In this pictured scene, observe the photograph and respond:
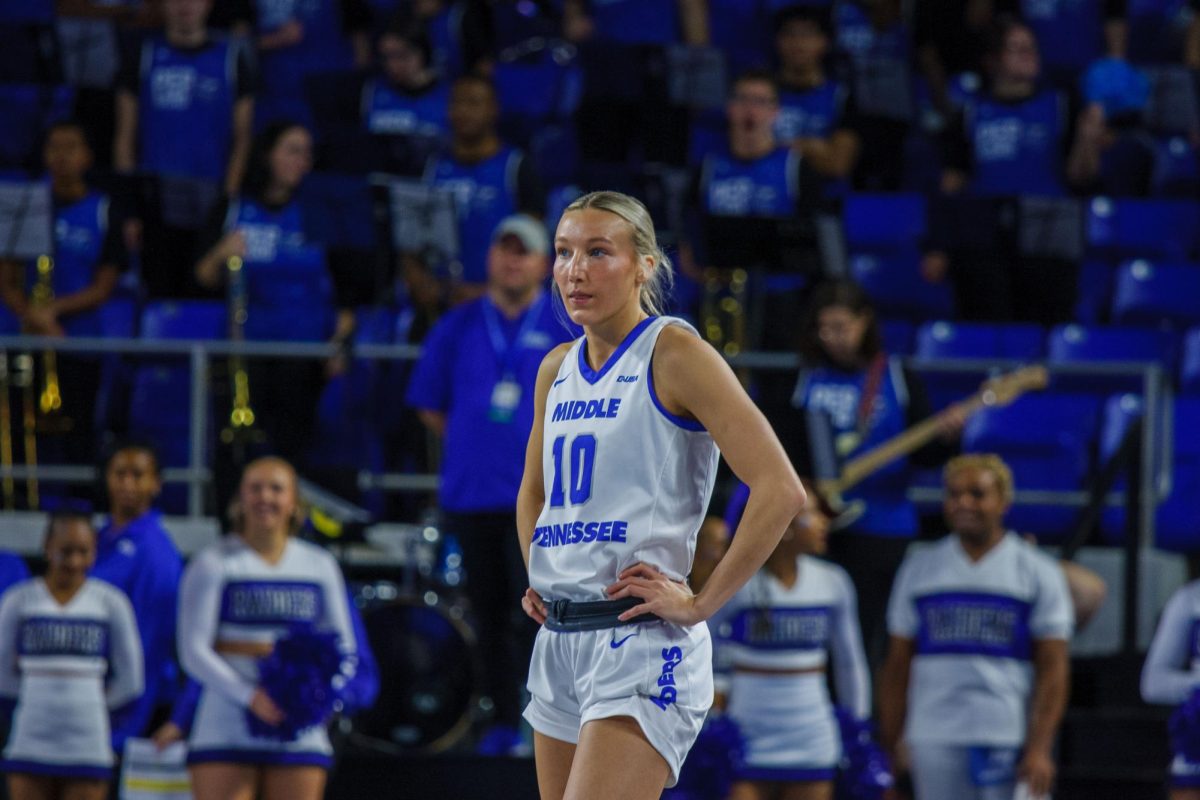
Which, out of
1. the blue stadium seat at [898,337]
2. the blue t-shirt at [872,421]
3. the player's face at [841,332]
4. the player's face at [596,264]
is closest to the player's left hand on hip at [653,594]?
the player's face at [596,264]

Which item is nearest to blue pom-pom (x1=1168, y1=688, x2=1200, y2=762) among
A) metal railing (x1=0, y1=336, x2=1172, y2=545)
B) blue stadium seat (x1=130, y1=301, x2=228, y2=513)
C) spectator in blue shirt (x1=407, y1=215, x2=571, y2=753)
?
metal railing (x1=0, y1=336, x2=1172, y2=545)

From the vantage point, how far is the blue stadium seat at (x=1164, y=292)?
9.65 m

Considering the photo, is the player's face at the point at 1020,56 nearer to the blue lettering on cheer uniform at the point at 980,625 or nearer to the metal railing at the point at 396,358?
the metal railing at the point at 396,358

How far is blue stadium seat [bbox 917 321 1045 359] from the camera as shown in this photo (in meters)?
9.51

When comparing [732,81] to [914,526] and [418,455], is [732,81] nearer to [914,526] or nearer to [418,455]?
[418,455]

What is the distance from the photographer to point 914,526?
7.87 meters

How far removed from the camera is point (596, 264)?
11.6 feet

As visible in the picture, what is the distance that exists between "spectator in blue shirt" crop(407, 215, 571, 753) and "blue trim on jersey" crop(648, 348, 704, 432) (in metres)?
3.45

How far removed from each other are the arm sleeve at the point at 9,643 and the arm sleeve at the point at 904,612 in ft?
10.7

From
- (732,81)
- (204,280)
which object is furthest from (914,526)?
(732,81)

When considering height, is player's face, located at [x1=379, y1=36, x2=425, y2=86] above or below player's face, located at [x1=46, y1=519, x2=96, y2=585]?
above

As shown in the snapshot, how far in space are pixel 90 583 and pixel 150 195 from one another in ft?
10.5

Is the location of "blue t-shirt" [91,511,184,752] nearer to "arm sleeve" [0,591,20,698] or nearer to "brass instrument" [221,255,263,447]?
"arm sleeve" [0,591,20,698]

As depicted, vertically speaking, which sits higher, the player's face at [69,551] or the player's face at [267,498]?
the player's face at [267,498]
